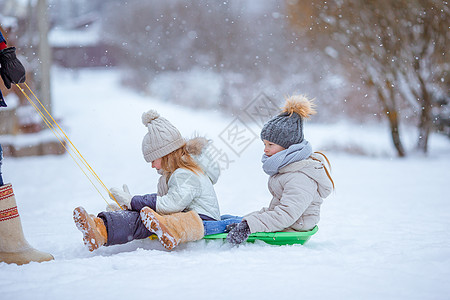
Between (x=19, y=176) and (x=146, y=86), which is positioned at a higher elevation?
(x=146, y=86)

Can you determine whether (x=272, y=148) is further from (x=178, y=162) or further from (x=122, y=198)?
(x=122, y=198)

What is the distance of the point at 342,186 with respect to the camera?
575cm

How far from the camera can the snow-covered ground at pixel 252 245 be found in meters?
1.95

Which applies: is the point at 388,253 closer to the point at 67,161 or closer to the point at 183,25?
the point at 67,161

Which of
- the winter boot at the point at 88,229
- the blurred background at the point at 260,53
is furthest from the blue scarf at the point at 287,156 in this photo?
the blurred background at the point at 260,53

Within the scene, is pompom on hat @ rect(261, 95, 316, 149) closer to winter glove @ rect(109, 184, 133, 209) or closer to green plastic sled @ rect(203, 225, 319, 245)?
green plastic sled @ rect(203, 225, 319, 245)

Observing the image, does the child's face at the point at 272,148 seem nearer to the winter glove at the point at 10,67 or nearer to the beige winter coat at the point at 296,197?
the beige winter coat at the point at 296,197

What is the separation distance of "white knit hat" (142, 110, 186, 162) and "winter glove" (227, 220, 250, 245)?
0.62 m

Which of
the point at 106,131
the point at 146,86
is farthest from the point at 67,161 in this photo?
the point at 146,86

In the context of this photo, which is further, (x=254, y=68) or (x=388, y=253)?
(x=254, y=68)

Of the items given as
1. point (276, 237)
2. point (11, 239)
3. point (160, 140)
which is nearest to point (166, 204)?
point (160, 140)

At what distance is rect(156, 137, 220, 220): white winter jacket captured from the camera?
268 centimetres

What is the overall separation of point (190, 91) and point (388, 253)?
13139 millimetres

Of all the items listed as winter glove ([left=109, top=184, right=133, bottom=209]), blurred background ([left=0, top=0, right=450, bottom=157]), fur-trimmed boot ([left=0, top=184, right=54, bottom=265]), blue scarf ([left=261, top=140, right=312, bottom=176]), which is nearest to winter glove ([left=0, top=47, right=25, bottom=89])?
fur-trimmed boot ([left=0, top=184, right=54, bottom=265])
